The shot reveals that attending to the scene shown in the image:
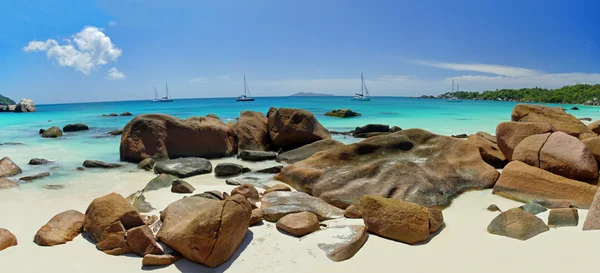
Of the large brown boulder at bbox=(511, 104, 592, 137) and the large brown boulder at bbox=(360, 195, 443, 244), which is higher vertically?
the large brown boulder at bbox=(511, 104, 592, 137)

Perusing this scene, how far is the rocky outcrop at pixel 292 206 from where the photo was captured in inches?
180

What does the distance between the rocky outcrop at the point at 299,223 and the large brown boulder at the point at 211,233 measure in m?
0.49

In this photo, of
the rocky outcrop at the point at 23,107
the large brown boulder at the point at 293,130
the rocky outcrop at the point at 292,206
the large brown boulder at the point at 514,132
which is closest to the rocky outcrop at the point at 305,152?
the large brown boulder at the point at 293,130

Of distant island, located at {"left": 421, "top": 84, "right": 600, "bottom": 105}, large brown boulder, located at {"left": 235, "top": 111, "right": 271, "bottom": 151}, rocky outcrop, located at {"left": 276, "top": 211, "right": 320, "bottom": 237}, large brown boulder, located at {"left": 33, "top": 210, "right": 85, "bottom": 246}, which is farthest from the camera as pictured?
distant island, located at {"left": 421, "top": 84, "right": 600, "bottom": 105}

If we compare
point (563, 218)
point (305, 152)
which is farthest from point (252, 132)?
point (563, 218)

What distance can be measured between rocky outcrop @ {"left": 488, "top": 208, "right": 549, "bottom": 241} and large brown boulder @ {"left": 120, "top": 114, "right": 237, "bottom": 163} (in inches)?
305

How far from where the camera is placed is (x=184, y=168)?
25.8 feet

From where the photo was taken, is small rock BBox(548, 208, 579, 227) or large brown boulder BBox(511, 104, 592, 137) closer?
small rock BBox(548, 208, 579, 227)

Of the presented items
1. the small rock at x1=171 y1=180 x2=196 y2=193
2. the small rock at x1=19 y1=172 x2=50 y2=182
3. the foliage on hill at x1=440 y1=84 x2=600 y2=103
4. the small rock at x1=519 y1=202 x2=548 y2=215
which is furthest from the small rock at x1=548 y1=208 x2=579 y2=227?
the foliage on hill at x1=440 y1=84 x2=600 y2=103

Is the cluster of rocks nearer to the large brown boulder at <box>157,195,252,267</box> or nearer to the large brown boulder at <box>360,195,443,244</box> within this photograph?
the large brown boulder at <box>157,195,252,267</box>

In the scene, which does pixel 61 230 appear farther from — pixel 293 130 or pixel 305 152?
pixel 293 130

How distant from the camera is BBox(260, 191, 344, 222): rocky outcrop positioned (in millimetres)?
4580

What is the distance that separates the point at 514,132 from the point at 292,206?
4.75 metres

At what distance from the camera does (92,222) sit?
162 inches
